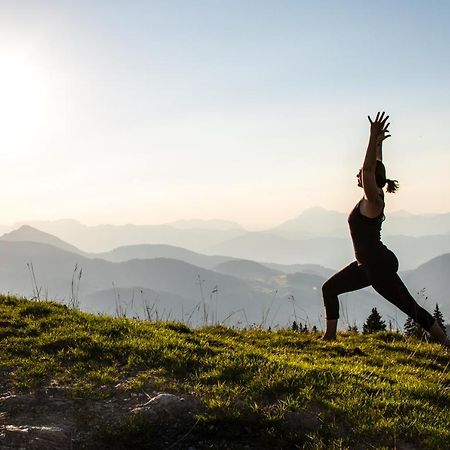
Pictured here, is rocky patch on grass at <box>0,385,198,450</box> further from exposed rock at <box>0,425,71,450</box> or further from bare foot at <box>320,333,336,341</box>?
bare foot at <box>320,333,336,341</box>

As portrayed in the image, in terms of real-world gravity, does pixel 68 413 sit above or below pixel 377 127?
below

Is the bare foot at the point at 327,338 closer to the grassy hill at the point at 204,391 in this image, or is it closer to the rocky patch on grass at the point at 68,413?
the grassy hill at the point at 204,391

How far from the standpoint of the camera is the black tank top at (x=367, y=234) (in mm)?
9953

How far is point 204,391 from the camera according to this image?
7.31 meters

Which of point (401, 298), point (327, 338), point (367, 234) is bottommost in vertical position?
point (327, 338)

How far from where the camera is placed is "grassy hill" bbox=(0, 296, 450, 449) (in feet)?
20.5

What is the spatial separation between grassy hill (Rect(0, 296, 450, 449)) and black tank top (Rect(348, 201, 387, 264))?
7.18ft

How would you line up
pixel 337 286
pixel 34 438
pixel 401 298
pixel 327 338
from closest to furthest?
pixel 34 438 < pixel 401 298 < pixel 337 286 < pixel 327 338

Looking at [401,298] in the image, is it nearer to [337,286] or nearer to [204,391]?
[337,286]

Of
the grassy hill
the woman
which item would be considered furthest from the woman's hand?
the grassy hill

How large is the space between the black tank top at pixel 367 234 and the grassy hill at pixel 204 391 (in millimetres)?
2189

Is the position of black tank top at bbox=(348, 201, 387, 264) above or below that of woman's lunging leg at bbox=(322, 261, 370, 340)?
above

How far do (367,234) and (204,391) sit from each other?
4731 mm

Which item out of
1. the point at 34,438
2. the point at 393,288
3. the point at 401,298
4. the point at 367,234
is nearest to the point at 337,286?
Result: the point at 393,288
